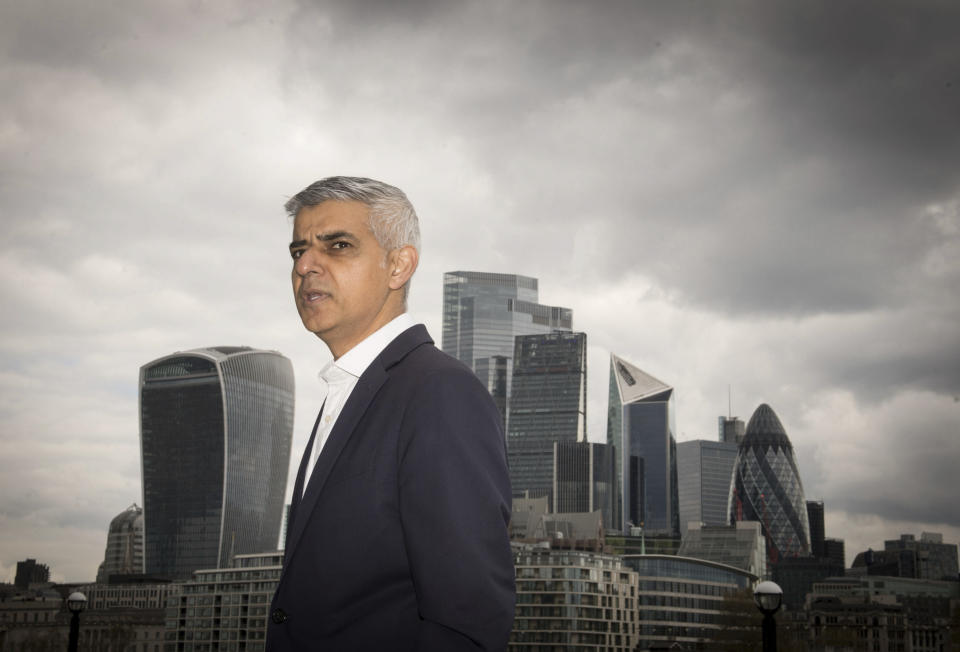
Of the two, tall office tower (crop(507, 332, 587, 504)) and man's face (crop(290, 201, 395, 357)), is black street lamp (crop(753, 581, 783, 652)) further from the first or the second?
tall office tower (crop(507, 332, 587, 504))

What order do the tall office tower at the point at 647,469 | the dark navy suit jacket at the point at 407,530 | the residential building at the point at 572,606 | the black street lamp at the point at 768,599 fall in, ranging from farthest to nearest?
1. the tall office tower at the point at 647,469
2. the residential building at the point at 572,606
3. the black street lamp at the point at 768,599
4. the dark navy suit jacket at the point at 407,530

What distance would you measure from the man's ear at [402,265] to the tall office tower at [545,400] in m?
184

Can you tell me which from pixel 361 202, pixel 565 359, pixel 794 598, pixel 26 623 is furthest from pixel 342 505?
pixel 565 359

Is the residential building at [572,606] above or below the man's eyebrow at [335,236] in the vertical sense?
below

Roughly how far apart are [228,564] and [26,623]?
4149cm

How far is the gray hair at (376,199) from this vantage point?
9.82 feet

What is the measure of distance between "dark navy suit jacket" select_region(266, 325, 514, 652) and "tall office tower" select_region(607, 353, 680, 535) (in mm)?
186858

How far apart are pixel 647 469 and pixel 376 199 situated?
635 ft

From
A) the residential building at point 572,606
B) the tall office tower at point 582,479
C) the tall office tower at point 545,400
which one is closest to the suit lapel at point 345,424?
the residential building at point 572,606

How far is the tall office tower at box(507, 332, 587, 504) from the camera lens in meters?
188

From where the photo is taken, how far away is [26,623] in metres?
110

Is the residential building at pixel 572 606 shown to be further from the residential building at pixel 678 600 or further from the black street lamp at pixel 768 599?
the black street lamp at pixel 768 599

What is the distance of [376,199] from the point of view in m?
3.00

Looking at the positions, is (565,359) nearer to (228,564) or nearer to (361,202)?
(228,564)
